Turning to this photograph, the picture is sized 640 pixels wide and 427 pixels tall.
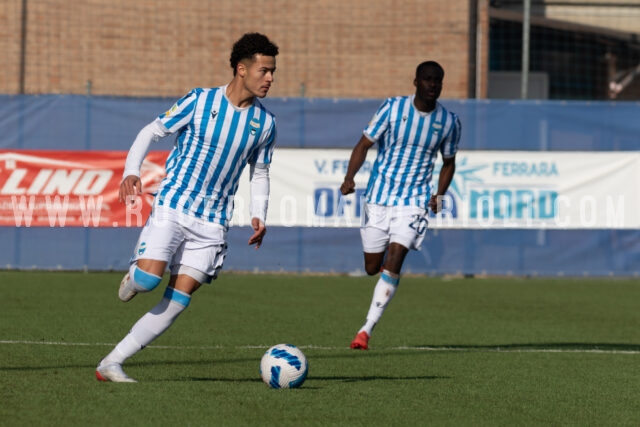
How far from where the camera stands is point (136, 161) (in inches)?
291

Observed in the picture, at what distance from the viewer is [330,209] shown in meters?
18.4

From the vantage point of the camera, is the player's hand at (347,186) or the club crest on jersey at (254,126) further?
the player's hand at (347,186)

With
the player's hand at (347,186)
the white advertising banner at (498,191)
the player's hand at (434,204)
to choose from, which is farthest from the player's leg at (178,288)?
the white advertising banner at (498,191)

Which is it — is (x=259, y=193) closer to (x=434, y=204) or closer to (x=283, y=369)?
(x=283, y=369)

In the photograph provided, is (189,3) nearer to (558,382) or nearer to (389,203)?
(389,203)

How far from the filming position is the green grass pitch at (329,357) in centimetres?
675

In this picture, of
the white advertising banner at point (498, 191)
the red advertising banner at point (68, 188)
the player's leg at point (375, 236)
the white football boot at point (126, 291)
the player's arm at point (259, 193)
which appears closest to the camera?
the white football boot at point (126, 291)

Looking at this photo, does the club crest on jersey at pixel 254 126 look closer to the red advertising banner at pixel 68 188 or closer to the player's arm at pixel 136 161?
the player's arm at pixel 136 161

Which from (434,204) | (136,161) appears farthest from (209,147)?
(434,204)

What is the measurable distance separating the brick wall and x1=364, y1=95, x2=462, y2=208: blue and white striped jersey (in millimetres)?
11551

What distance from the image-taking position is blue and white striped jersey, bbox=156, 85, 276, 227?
769 centimetres

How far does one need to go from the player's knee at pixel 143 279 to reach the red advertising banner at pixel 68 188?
10523mm

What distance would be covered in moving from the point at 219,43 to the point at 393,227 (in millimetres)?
12184

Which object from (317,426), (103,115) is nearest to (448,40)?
(103,115)
